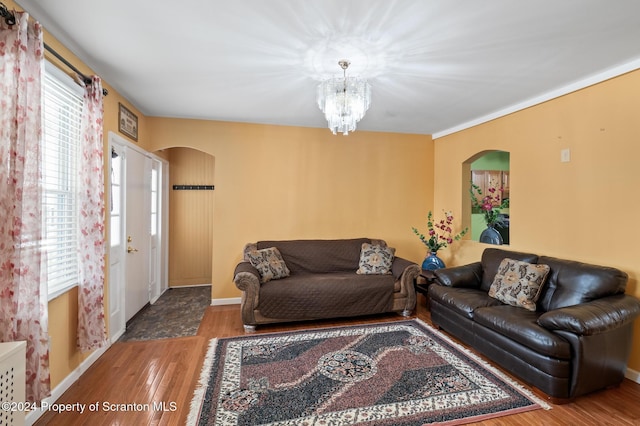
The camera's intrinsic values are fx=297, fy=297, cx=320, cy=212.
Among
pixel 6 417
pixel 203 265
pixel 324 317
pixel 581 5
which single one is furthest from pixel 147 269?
pixel 581 5

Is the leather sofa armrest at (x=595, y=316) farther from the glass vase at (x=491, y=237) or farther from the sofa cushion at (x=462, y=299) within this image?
the glass vase at (x=491, y=237)

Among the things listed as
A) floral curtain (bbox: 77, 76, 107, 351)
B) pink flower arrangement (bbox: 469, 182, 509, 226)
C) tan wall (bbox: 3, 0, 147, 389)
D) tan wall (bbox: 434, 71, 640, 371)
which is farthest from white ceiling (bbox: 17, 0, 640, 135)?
pink flower arrangement (bbox: 469, 182, 509, 226)

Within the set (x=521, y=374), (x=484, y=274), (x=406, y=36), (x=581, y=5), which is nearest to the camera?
(x=581, y=5)

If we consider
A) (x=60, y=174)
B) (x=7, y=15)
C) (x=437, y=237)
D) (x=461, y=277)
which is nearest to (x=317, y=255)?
(x=461, y=277)

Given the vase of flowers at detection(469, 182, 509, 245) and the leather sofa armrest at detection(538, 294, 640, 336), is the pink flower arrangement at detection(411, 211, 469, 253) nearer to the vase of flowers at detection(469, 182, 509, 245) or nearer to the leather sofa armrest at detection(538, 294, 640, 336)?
the vase of flowers at detection(469, 182, 509, 245)

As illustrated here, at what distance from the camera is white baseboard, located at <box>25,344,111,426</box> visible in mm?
1881

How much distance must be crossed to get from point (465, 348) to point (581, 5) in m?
2.80

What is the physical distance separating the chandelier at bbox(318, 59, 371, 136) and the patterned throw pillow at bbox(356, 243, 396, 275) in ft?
Result: 6.73

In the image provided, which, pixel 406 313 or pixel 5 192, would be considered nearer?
pixel 5 192

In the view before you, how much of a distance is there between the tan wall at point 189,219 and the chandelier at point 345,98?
132 inches

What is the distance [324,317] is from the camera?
11.5 feet

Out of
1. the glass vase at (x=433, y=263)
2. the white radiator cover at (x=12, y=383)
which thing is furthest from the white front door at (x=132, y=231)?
the glass vase at (x=433, y=263)

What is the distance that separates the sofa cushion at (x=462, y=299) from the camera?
284 centimetres

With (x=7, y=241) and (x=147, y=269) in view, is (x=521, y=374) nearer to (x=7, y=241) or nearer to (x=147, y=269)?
(x=7, y=241)
